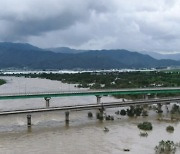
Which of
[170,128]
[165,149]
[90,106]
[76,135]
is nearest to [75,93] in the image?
[90,106]

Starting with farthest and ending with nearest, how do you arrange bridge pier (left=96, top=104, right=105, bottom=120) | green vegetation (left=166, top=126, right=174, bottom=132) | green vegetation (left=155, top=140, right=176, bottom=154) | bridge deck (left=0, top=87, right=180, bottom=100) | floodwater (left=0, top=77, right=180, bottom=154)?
1. bridge deck (left=0, top=87, right=180, bottom=100)
2. bridge pier (left=96, top=104, right=105, bottom=120)
3. green vegetation (left=166, top=126, right=174, bottom=132)
4. floodwater (left=0, top=77, right=180, bottom=154)
5. green vegetation (left=155, top=140, right=176, bottom=154)

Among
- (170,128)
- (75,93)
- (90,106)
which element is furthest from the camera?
(75,93)

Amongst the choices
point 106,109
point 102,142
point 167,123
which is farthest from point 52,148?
point 106,109

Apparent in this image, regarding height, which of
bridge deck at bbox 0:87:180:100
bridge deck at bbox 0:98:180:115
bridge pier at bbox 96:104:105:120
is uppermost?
bridge deck at bbox 0:87:180:100

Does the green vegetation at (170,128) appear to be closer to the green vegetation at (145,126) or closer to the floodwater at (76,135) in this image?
the floodwater at (76,135)

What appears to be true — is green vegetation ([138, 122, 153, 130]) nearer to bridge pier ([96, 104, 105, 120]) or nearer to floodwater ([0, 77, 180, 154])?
floodwater ([0, 77, 180, 154])

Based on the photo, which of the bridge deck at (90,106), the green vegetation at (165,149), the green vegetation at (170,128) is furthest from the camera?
the bridge deck at (90,106)

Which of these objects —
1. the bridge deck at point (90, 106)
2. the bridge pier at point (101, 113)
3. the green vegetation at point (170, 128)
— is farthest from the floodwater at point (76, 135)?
the bridge deck at point (90, 106)

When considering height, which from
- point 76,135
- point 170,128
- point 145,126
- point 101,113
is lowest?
point 76,135

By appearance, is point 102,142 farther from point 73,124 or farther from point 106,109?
point 106,109

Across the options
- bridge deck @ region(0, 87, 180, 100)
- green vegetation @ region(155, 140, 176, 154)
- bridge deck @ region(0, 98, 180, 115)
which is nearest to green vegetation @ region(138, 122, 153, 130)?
bridge deck @ region(0, 98, 180, 115)

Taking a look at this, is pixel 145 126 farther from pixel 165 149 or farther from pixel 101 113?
pixel 165 149
